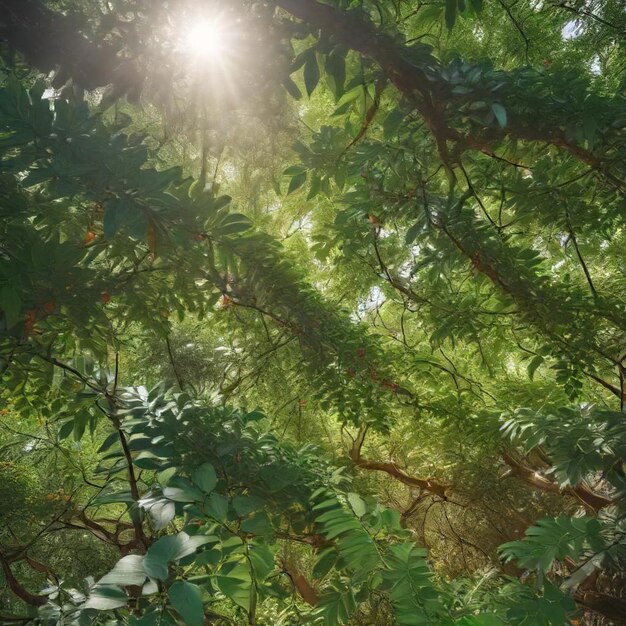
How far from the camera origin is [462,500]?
260cm

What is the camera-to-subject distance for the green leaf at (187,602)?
0.48 metres

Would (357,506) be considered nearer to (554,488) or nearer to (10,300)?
(10,300)

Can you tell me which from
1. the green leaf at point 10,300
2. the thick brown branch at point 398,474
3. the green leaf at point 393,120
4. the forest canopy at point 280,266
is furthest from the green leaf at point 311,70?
the thick brown branch at point 398,474

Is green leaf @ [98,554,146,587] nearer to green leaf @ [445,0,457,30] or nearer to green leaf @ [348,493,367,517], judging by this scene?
green leaf @ [348,493,367,517]

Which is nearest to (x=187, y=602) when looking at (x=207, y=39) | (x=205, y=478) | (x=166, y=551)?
(x=166, y=551)

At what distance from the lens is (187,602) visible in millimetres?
488

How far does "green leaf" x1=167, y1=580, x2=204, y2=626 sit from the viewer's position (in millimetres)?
478

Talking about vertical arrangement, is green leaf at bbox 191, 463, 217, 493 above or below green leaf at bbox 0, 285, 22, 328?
below

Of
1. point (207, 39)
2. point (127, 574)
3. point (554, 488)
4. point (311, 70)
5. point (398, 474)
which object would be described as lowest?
point (554, 488)

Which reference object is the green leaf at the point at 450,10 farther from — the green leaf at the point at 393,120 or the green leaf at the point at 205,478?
the green leaf at the point at 205,478

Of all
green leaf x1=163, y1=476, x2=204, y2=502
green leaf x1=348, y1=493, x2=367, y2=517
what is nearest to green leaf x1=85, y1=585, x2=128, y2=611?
green leaf x1=163, y1=476, x2=204, y2=502

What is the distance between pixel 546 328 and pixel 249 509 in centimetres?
91

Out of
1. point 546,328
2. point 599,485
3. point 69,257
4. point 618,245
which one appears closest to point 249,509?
point 69,257

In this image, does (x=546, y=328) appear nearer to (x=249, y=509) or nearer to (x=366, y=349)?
(x=366, y=349)
